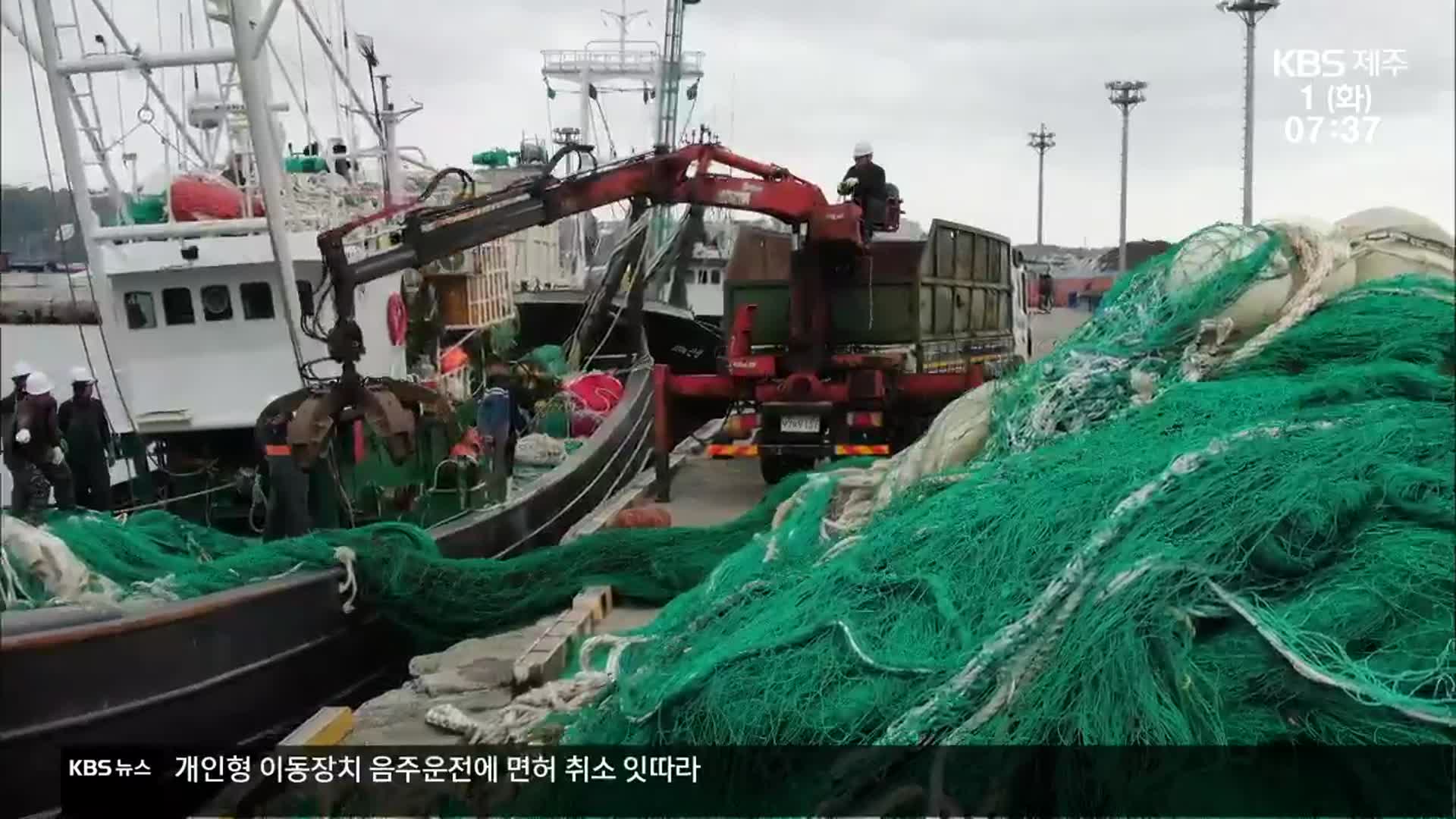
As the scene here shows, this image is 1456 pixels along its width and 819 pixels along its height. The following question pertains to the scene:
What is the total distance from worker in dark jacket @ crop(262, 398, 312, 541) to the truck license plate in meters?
3.50

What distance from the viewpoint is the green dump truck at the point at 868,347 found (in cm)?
838

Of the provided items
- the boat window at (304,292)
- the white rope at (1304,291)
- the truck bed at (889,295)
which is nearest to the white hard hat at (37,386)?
the boat window at (304,292)

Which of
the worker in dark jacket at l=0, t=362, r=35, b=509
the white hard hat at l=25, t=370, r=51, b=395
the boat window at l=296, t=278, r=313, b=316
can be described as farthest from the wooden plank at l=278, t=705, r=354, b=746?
the boat window at l=296, t=278, r=313, b=316

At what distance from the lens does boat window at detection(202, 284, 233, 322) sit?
25.8 ft

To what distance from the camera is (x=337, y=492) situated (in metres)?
6.28

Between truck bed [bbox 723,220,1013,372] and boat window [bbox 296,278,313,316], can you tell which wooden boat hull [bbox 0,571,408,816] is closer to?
boat window [bbox 296,278,313,316]

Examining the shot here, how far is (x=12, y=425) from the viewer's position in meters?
4.38

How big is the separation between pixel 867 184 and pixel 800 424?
1945 mm

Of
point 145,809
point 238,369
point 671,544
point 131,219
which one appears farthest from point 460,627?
point 131,219

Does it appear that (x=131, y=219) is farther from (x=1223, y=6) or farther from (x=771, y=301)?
(x=1223, y=6)

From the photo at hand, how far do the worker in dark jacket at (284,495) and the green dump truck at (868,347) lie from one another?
3.47 metres

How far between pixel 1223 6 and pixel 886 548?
7.43ft

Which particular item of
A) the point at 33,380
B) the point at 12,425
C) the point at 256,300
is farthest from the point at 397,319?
the point at 12,425

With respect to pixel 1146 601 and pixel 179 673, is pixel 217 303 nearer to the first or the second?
pixel 179 673
